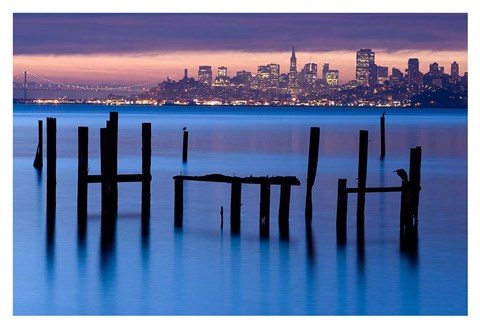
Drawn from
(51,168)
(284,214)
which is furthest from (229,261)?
(51,168)

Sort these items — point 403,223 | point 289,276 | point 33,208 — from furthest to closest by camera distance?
1. point 33,208
2. point 403,223
3. point 289,276

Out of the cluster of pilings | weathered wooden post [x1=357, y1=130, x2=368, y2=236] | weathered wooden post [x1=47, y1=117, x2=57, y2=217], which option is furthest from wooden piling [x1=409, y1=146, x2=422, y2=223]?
weathered wooden post [x1=47, y1=117, x2=57, y2=217]

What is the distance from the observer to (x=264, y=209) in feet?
56.5

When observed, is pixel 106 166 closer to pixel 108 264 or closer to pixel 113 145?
pixel 113 145

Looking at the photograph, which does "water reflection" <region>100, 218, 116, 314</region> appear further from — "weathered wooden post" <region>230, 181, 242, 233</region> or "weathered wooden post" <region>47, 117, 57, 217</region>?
"weathered wooden post" <region>230, 181, 242, 233</region>

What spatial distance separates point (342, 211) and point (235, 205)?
66.6 inches

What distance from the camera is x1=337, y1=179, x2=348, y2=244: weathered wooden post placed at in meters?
16.6

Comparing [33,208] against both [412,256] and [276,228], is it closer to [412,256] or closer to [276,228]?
[276,228]

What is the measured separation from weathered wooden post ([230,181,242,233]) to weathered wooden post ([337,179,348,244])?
153 cm
